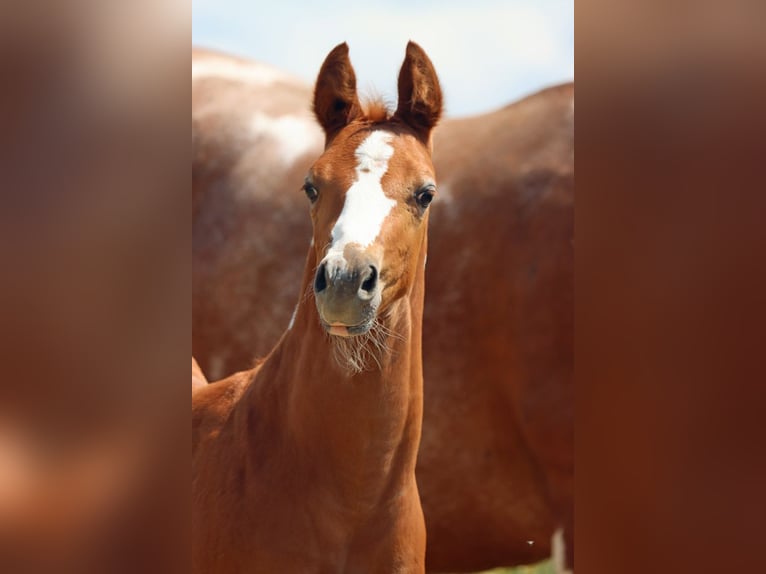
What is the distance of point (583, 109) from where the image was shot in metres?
0.71

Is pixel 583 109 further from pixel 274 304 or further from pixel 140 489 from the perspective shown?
pixel 274 304

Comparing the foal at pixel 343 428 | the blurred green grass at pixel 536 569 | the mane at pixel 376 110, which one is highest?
the mane at pixel 376 110

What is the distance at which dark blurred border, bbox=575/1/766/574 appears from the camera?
0.62 metres

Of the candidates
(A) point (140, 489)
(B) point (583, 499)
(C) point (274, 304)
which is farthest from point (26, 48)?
(C) point (274, 304)

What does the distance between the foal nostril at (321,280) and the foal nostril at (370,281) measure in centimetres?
7

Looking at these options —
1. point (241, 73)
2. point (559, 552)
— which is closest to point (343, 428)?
point (559, 552)

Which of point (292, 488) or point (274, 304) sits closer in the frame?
point (292, 488)

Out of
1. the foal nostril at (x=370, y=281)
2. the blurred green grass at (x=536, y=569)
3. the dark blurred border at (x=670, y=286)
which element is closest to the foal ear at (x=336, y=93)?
the foal nostril at (x=370, y=281)

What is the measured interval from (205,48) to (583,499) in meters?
4.22

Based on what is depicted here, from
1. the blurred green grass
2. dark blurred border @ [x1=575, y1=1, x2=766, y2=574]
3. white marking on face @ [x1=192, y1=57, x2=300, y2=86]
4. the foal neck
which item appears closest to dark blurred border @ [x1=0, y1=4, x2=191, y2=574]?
dark blurred border @ [x1=575, y1=1, x2=766, y2=574]

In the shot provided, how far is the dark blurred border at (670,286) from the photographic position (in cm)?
62

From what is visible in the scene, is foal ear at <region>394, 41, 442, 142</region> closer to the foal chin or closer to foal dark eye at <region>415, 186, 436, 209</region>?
foal dark eye at <region>415, 186, 436, 209</region>

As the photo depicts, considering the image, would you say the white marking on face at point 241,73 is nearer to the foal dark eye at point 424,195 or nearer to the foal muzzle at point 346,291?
the foal dark eye at point 424,195

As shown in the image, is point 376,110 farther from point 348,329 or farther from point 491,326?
point 491,326
